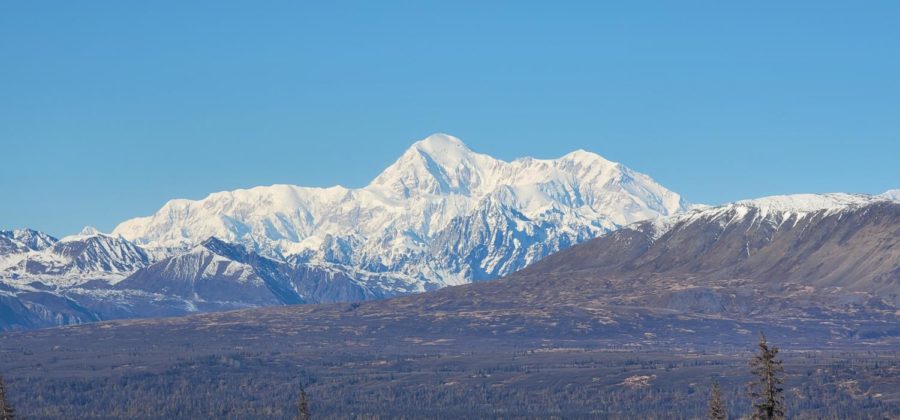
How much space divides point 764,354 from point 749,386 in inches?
319

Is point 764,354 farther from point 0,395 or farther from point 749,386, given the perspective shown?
point 0,395

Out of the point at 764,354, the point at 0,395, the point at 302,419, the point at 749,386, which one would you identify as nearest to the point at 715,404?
the point at 749,386

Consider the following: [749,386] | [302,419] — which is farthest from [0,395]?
[749,386]

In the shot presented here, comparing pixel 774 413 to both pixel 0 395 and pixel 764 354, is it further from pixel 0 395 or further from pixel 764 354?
pixel 0 395

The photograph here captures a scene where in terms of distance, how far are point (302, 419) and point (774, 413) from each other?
34.8 metres

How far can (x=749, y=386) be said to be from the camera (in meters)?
99.8

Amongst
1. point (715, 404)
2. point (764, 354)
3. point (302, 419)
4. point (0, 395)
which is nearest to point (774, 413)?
point (764, 354)

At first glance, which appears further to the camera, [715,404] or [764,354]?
[715,404]

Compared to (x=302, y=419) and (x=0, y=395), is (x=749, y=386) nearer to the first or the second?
(x=302, y=419)

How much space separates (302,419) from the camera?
112 meters

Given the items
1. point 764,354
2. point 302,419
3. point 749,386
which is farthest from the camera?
point 302,419

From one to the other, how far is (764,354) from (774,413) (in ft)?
13.5

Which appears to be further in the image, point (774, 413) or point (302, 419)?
point (302, 419)

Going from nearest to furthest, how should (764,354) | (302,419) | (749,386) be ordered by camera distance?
(764,354)
(749,386)
(302,419)
